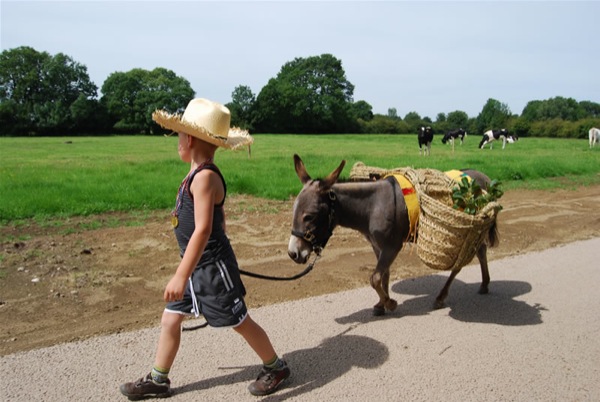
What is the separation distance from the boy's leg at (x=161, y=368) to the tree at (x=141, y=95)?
6540 centimetres

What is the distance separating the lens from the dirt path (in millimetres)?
4562

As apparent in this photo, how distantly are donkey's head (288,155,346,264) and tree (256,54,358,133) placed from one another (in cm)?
6994

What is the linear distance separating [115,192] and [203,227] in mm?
8713

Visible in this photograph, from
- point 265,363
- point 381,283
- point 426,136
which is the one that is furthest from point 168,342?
point 426,136

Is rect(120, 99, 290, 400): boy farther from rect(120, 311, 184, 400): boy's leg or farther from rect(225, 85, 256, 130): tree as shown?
rect(225, 85, 256, 130): tree

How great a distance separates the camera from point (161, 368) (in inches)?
127

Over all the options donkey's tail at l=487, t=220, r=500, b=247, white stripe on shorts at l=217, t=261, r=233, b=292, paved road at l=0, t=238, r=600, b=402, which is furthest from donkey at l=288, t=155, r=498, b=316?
white stripe on shorts at l=217, t=261, r=233, b=292

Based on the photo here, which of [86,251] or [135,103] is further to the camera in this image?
[135,103]

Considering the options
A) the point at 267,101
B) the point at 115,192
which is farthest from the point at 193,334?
the point at 267,101

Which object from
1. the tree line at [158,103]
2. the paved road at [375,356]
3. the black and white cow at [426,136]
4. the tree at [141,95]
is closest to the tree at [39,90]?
the tree line at [158,103]

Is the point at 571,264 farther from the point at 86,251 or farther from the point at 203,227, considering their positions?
the point at 86,251

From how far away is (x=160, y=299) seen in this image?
5.12 metres

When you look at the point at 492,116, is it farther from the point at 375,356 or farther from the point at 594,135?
the point at 375,356

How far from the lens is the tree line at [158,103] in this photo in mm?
62750
